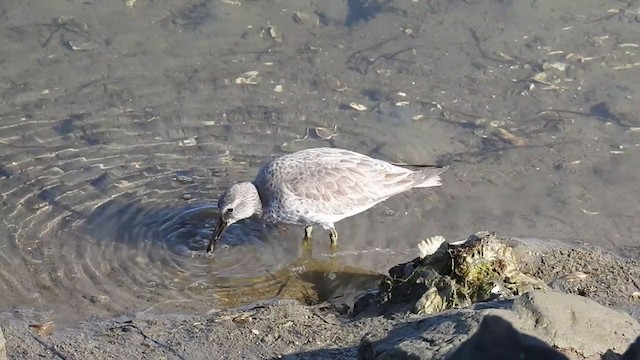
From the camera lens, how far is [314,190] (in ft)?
27.5

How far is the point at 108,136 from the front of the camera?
31.7ft

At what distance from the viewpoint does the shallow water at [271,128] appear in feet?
26.6

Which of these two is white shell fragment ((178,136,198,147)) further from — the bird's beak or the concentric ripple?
the bird's beak

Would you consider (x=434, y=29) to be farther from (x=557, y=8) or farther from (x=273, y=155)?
(x=273, y=155)

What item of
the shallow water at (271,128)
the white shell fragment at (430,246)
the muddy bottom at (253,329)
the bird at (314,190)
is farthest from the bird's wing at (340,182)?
the muddy bottom at (253,329)

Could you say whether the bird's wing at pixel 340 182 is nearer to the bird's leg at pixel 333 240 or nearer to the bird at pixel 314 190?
the bird at pixel 314 190

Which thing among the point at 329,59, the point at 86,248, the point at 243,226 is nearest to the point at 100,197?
the point at 86,248

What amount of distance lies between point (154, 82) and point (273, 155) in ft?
6.33

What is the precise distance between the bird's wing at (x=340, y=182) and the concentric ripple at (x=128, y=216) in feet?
1.75

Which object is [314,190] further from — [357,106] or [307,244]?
[357,106]

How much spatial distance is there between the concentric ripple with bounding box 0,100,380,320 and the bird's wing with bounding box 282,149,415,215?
53cm

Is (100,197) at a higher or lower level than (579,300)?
lower

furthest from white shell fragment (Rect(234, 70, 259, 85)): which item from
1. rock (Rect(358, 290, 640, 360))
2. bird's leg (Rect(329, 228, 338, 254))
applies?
rock (Rect(358, 290, 640, 360))

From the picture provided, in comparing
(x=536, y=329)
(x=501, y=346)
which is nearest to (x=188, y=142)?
(x=536, y=329)
